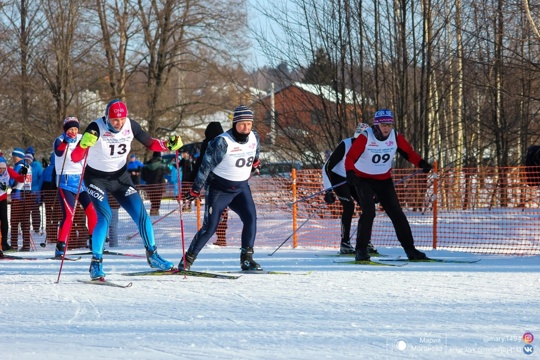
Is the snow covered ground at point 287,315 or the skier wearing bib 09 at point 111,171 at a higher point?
the skier wearing bib 09 at point 111,171

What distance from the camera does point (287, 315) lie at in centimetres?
625

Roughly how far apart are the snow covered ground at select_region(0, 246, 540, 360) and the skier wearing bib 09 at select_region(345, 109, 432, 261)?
0.53 metres

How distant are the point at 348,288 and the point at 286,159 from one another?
1443cm

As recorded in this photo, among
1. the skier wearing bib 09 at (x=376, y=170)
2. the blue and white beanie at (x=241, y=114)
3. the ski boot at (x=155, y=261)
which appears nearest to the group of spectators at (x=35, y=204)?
the skier wearing bib 09 at (x=376, y=170)

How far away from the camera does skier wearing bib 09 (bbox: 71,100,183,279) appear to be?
8578 millimetres

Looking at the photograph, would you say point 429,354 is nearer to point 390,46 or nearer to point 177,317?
point 177,317

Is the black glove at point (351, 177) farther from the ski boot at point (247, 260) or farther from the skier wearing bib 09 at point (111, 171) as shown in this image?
the skier wearing bib 09 at point (111, 171)

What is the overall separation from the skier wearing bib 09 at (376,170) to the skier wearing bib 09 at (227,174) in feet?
4.92

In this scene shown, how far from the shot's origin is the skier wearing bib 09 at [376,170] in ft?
32.6

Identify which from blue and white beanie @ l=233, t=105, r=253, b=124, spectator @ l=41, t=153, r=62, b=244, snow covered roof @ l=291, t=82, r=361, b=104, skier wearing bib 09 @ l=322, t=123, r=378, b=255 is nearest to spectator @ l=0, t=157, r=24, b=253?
spectator @ l=41, t=153, r=62, b=244

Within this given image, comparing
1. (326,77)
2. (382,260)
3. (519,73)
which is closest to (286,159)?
(326,77)

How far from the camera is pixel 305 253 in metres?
12.2

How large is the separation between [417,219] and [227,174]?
303 inches

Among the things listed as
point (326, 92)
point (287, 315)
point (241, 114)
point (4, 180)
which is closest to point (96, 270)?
point (241, 114)
